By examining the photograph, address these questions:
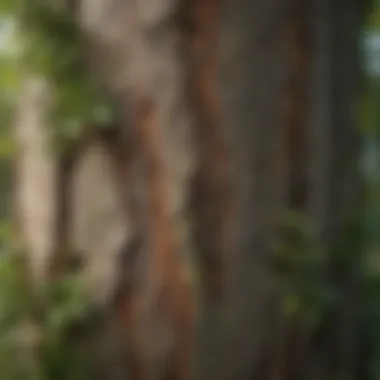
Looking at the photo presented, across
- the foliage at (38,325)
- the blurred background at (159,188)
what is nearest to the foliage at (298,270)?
the blurred background at (159,188)

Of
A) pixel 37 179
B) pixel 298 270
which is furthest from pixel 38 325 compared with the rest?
pixel 298 270

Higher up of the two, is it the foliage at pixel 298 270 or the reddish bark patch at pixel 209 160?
the reddish bark patch at pixel 209 160

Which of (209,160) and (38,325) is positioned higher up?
(209,160)

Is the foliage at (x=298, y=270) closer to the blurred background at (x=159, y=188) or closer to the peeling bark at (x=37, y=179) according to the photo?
the blurred background at (x=159, y=188)

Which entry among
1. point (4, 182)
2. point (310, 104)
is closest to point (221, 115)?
point (310, 104)

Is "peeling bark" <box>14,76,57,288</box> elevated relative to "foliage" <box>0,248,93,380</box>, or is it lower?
elevated

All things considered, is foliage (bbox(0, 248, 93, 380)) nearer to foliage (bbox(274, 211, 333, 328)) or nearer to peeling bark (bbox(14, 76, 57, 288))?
peeling bark (bbox(14, 76, 57, 288))

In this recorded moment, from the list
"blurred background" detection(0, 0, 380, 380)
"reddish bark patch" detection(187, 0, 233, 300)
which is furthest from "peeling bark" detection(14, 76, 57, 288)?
"reddish bark patch" detection(187, 0, 233, 300)

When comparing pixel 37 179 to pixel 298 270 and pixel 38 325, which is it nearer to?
pixel 38 325

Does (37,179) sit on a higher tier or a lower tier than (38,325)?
higher

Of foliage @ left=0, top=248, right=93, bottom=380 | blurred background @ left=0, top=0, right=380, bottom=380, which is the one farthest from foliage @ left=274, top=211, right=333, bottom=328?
foliage @ left=0, top=248, right=93, bottom=380

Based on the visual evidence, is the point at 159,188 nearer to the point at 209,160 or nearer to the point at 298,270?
the point at 209,160

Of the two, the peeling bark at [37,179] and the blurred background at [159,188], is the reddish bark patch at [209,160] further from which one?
the peeling bark at [37,179]

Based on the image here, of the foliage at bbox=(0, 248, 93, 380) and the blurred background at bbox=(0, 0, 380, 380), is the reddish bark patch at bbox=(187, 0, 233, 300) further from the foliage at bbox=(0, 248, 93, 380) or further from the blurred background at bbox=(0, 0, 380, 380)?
the foliage at bbox=(0, 248, 93, 380)
